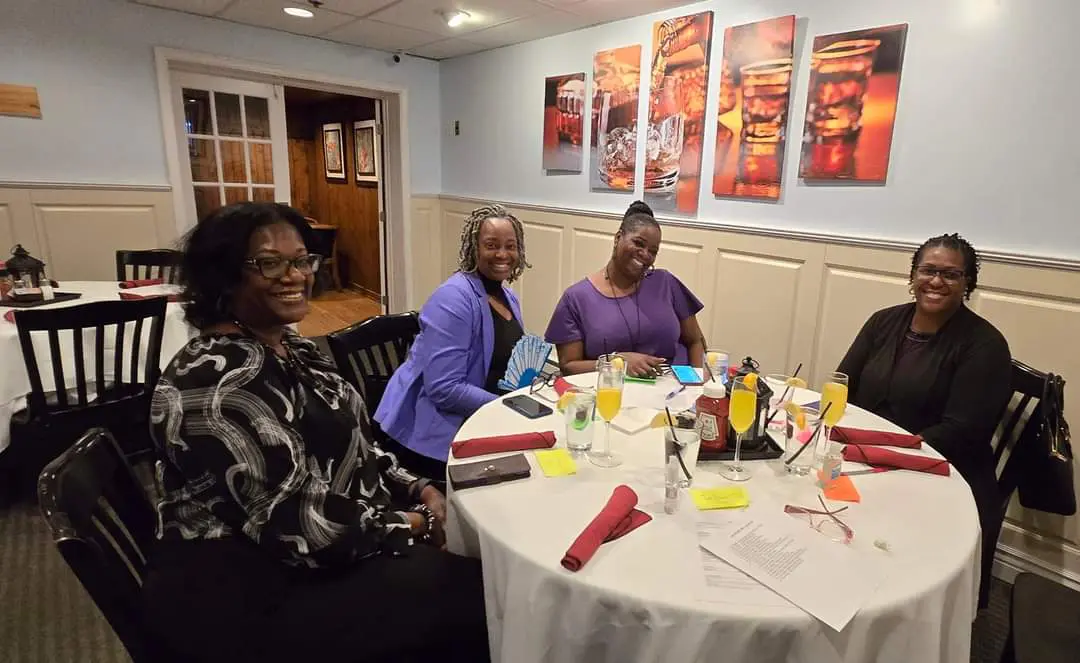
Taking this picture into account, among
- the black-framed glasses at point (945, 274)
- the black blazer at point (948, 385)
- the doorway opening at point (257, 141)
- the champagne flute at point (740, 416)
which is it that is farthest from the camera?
the doorway opening at point (257, 141)

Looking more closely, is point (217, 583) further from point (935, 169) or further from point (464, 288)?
point (935, 169)

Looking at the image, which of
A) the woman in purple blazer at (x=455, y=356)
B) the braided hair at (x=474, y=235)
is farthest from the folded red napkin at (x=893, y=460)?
the braided hair at (x=474, y=235)

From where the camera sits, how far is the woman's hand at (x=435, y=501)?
149 cm

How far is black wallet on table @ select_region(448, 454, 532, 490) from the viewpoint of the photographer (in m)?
1.26

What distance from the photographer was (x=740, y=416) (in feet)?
4.36

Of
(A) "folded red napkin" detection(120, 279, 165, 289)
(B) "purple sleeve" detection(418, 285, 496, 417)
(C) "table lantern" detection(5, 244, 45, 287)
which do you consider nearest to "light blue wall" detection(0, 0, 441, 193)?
(A) "folded red napkin" detection(120, 279, 165, 289)

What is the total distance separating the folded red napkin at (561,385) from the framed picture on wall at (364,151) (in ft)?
16.1

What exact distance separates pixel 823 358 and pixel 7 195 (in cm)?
460

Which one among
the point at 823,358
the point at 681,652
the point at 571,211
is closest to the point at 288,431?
the point at 681,652

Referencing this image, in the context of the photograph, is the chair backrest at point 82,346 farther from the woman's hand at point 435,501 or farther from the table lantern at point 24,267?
the woman's hand at point 435,501

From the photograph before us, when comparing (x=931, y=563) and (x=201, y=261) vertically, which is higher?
(x=201, y=261)

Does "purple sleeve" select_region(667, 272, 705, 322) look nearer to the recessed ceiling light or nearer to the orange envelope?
the orange envelope

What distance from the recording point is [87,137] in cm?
366

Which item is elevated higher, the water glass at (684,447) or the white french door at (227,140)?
the white french door at (227,140)
